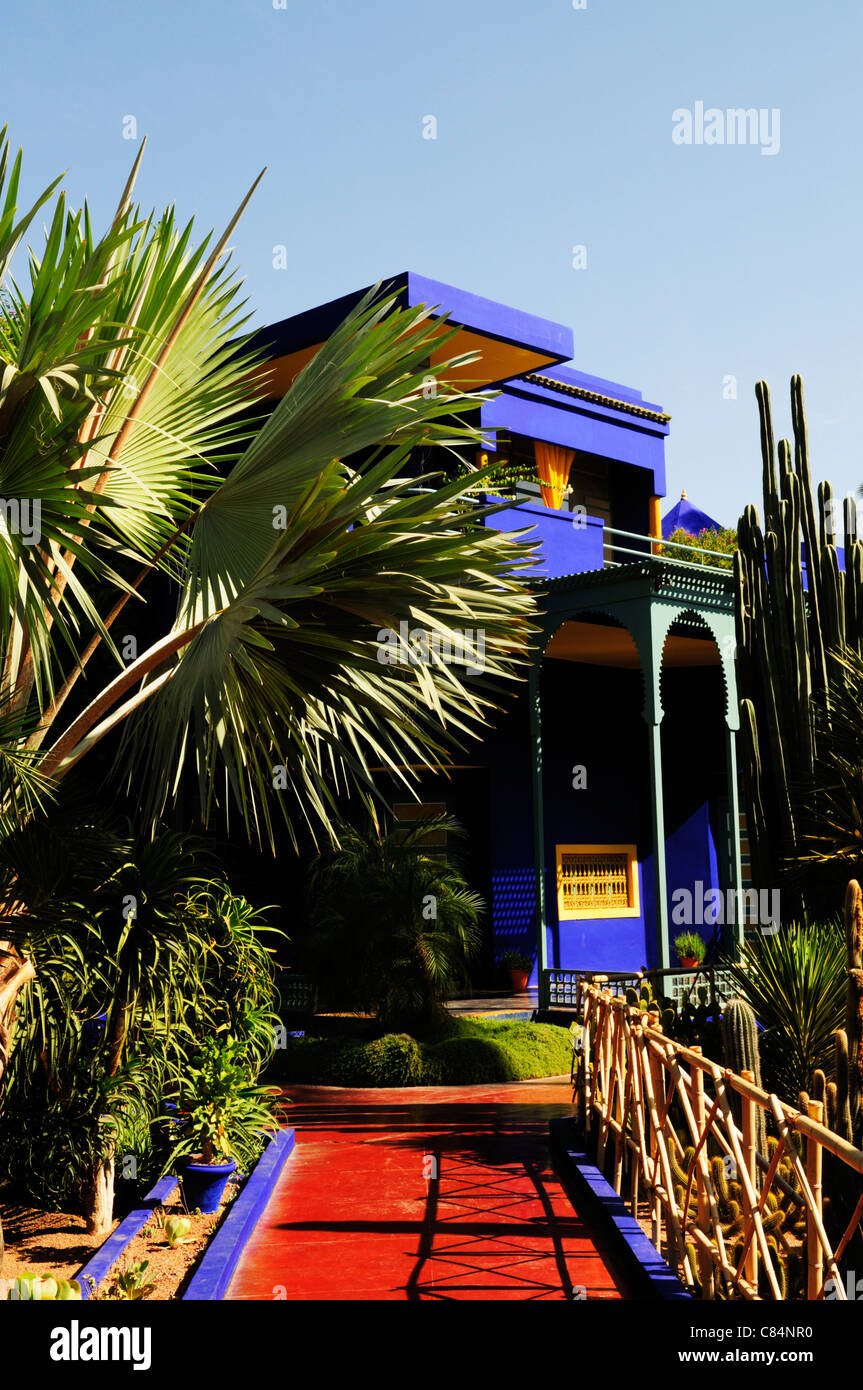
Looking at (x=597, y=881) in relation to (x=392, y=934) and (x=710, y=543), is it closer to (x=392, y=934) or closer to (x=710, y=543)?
(x=392, y=934)

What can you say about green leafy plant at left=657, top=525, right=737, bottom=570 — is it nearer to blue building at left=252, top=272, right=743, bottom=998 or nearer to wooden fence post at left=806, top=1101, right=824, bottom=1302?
blue building at left=252, top=272, right=743, bottom=998

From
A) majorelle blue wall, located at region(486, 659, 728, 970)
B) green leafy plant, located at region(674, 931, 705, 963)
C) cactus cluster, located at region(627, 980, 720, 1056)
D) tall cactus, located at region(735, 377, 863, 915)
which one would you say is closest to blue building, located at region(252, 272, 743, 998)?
majorelle blue wall, located at region(486, 659, 728, 970)

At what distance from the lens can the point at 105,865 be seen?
21.2ft

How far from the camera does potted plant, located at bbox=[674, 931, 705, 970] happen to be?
20922mm

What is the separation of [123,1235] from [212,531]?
12.4 feet

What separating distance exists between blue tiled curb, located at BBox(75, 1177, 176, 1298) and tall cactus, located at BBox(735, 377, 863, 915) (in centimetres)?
508

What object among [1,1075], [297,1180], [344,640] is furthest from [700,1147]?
[297,1180]

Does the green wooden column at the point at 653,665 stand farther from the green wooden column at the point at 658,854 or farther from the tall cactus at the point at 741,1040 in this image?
the tall cactus at the point at 741,1040

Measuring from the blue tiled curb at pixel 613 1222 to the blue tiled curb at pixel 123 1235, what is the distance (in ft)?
8.32

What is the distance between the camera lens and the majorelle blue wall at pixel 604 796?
18.5 m

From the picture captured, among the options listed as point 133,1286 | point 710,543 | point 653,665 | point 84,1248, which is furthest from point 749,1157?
point 710,543

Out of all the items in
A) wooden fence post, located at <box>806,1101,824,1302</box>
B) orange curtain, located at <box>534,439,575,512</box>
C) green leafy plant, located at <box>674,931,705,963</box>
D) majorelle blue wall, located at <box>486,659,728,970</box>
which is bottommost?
green leafy plant, located at <box>674,931,705,963</box>

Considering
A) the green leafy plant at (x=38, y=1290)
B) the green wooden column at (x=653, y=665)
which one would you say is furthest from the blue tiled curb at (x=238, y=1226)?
the green wooden column at (x=653, y=665)

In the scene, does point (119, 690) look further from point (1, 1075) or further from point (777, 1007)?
point (777, 1007)
